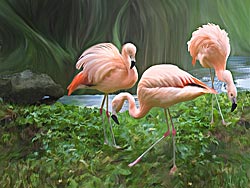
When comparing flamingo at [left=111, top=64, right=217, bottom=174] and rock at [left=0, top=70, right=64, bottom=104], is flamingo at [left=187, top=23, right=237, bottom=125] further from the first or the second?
rock at [left=0, top=70, right=64, bottom=104]

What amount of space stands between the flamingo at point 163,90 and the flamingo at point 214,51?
0.31 ft

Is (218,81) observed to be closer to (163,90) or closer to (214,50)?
(214,50)

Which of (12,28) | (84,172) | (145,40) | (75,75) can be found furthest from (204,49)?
(12,28)

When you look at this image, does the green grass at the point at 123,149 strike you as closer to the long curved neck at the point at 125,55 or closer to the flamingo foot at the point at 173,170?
the flamingo foot at the point at 173,170

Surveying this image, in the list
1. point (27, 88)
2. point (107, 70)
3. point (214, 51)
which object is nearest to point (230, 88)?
point (214, 51)

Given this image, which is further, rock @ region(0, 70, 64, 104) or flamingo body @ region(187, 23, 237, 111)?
rock @ region(0, 70, 64, 104)

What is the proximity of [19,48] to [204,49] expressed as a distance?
2.61ft

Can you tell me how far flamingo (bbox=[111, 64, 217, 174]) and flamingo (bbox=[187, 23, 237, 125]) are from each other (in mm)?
95

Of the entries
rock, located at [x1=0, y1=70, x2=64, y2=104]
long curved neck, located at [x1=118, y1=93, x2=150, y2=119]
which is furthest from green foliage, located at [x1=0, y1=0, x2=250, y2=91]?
long curved neck, located at [x1=118, y1=93, x2=150, y2=119]

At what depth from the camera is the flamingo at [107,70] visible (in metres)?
1.47

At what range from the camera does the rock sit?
1588mm

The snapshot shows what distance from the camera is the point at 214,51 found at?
149 centimetres

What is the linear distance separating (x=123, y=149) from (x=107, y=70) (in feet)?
1.10

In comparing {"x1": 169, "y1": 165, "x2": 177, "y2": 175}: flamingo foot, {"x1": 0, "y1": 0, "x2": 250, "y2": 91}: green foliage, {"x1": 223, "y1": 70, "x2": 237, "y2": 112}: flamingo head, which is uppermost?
{"x1": 0, "y1": 0, "x2": 250, "y2": 91}: green foliage
